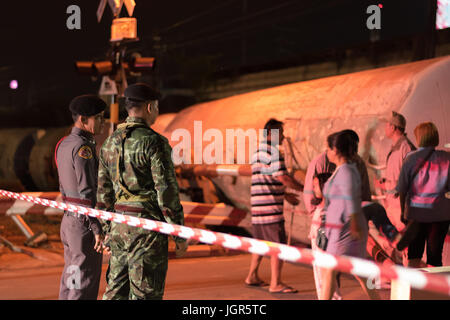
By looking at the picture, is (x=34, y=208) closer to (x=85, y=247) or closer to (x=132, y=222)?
(x=85, y=247)

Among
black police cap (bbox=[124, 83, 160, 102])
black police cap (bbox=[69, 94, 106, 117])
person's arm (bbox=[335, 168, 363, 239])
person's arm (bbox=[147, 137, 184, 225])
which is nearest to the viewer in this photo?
person's arm (bbox=[147, 137, 184, 225])

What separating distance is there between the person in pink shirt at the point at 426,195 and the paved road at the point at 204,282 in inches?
26.9

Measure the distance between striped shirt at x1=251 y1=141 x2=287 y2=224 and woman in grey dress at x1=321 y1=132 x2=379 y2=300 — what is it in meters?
1.72

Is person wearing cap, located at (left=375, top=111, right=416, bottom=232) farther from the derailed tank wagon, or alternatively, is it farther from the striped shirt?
the striped shirt

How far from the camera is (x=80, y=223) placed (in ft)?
16.3

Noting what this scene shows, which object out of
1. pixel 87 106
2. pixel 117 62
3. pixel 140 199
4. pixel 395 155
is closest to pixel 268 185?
pixel 395 155

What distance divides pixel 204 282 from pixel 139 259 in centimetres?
316

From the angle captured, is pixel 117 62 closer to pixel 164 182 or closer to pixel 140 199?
pixel 140 199

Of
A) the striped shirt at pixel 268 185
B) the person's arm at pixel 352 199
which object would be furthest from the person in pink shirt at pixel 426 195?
the person's arm at pixel 352 199

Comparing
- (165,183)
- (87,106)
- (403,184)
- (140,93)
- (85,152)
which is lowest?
(403,184)

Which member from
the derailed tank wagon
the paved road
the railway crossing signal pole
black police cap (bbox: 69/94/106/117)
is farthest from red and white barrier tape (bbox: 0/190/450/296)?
the railway crossing signal pole

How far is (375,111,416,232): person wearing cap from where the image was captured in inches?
260
